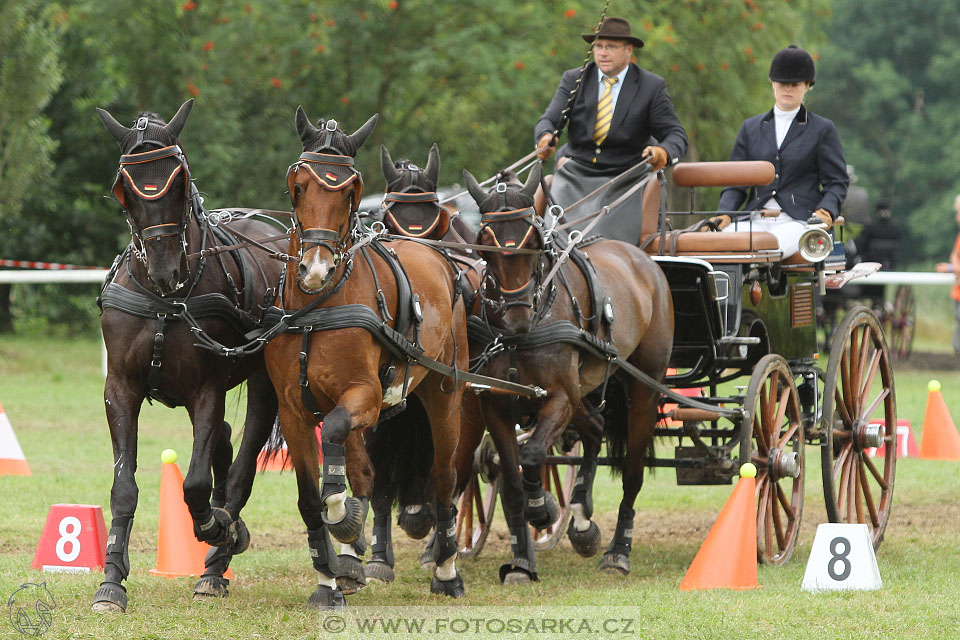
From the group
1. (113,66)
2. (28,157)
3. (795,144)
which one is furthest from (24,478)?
(113,66)

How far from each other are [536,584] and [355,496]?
4.35 feet

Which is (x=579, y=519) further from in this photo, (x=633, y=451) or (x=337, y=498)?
(x=337, y=498)

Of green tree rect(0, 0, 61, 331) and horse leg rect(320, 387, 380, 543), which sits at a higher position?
green tree rect(0, 0, 61, 331)

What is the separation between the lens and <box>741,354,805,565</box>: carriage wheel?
23.7ft

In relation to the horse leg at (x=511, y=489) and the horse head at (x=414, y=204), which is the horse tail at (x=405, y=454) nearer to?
the horse leg at (x=511, y=489)

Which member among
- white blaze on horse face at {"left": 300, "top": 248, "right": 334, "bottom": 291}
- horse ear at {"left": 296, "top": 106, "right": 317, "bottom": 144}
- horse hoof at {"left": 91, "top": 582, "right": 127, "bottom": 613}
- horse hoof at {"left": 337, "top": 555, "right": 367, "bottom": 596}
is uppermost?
horse ear at {"left": 296, "top": 106, "right": 317, "bottom": 144}

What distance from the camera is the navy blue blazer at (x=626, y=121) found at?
8148 millimetres

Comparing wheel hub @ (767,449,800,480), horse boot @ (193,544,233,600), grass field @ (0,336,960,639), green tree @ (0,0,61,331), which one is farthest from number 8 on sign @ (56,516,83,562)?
green tree @ (0,0,61,331)

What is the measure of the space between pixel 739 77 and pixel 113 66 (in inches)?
350

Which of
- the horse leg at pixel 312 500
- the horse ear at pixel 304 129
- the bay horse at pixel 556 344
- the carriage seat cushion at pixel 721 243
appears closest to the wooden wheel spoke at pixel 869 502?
the bay horse at pixel 556 344

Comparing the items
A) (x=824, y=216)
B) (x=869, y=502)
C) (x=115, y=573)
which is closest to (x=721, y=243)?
(x=824, y=216)

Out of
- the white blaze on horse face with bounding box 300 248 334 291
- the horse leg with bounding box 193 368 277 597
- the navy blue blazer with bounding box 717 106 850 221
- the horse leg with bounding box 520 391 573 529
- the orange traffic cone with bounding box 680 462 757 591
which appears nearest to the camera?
the white blaze on horse face with bounding box 300 248 334 291

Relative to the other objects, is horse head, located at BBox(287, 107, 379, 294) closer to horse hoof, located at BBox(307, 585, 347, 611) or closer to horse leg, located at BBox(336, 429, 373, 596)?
horse leg, located at BBox(336, 429, 373, 596)

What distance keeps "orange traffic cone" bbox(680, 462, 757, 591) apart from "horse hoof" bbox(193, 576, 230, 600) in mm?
2212
